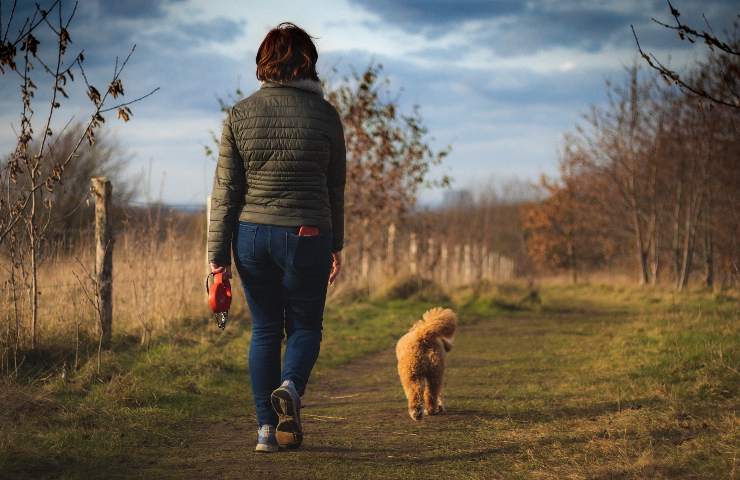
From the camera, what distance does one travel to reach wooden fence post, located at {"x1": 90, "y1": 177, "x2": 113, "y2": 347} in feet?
23.4

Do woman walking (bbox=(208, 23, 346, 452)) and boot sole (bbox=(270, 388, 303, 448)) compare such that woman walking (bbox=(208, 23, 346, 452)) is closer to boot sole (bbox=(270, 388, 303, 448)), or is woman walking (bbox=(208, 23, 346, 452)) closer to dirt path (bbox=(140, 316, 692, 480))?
boot sole (bbox=(270, 388, 303, 448))

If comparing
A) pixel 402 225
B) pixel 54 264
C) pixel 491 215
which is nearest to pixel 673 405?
pixel 54 264

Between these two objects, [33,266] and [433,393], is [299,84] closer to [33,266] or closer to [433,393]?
[433,393]

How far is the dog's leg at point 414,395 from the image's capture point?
499cm

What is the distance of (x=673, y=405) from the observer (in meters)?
5.11

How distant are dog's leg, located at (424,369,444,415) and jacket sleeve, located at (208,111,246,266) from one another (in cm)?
196

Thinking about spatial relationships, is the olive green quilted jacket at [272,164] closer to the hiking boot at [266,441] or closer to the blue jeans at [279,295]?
the blue jeans at [279,295]

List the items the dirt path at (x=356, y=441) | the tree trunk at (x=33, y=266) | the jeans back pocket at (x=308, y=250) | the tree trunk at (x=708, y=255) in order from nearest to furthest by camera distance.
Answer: the dirt path at (x=356, y=441) < the jeans back pocket at (x=308, y=250) < the tree trunk at (x=33, y=266) < the tree trunk at (x=708, y=255)

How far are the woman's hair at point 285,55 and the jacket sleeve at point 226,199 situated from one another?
357 mm

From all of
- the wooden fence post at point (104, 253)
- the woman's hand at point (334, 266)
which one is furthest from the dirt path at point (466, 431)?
the wooden fence post at point (104, 253)

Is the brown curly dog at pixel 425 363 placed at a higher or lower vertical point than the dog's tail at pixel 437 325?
lower

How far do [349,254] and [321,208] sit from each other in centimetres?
1189

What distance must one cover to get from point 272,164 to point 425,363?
80.3 inches

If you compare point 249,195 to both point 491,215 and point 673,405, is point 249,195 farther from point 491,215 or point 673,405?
point 491,215
